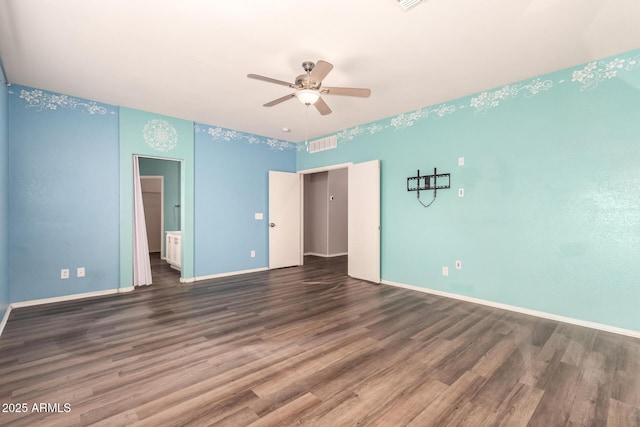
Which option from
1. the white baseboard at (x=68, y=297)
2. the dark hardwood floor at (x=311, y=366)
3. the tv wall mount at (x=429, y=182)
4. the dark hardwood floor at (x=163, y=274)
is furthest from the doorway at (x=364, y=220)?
the white baseboard at (x=68, y=297)

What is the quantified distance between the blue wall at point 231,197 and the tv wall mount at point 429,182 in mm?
2933

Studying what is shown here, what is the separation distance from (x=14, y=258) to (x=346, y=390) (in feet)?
14.1

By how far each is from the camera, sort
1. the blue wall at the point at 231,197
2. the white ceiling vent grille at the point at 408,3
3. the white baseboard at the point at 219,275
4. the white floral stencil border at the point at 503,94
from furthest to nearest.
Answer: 1. the blue wall at the point at 231,197
2. the white baseboard at the point at 219,275
3. the white floral stencil border at the point at 503,94
4. the white ceiling vent grille at the point at 408,3

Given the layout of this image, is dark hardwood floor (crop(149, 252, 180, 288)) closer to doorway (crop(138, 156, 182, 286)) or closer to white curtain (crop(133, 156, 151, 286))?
doorway (crop(138, 156, 182, 286))

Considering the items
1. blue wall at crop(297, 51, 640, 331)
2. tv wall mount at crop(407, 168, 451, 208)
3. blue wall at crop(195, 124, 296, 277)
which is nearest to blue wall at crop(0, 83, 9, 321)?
blue wall at crop(195, 124, 296, 277)

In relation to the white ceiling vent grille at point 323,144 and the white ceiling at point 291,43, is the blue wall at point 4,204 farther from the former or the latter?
the white ceiling vent grille at point 323,144

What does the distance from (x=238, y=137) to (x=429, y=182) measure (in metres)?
3.58

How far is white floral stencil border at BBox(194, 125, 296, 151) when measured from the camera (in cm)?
518

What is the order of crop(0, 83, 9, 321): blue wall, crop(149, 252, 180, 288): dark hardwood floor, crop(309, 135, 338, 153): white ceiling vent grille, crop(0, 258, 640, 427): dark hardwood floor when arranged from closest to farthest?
crop(0, 258, 640, 427): dark hardwood floor, crop(0, 83, 9, 321): blue wall, crop(149, 252, 180, 288): dark hardwood floor, crop(309, 135, 338, 153): white ceiling vent grille

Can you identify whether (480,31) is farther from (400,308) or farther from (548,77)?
(400,308)

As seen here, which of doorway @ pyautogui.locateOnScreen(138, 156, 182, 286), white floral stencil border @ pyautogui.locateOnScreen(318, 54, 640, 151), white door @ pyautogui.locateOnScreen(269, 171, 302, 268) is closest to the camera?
white floral stencil border @ pyautogui.locateOnScreen(318, 54, 640, 151)

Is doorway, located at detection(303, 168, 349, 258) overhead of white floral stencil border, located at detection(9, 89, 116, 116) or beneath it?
beneath

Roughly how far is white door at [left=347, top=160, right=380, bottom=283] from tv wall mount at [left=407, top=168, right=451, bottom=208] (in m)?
0.58

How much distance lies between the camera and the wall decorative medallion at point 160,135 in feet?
14.8
